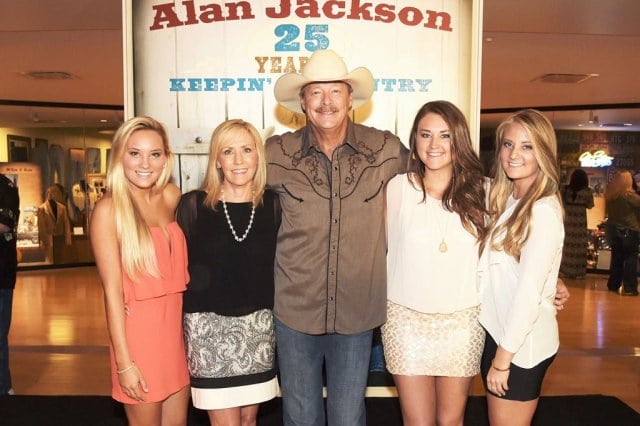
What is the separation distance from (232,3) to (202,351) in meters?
1.94

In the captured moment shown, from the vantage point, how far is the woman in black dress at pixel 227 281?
8.16ft

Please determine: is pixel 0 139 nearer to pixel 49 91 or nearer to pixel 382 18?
pixel 49 91

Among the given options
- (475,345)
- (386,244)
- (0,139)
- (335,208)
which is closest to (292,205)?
(335,208)

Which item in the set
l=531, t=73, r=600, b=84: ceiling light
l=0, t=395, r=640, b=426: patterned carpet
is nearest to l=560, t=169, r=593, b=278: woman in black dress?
l=531, t=73, r=600, b=84: ceiling light

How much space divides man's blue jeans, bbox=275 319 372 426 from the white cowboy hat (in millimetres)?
1050

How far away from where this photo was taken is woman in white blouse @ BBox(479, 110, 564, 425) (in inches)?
91.0

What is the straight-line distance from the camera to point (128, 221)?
2367 mm

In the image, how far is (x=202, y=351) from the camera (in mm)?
2484

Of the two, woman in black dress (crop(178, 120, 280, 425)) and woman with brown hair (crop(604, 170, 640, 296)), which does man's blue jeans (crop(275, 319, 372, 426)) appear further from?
woman with brown hair (crop(604, 170, 640, 296))

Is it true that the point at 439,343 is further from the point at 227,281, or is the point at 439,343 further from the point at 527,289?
the point at 227,281

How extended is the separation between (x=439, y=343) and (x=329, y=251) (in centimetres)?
57

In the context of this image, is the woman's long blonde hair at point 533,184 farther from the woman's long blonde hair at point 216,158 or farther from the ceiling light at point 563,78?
the ceiling light at point 563,78

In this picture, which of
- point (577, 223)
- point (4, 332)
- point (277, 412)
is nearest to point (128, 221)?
point (277, 412)

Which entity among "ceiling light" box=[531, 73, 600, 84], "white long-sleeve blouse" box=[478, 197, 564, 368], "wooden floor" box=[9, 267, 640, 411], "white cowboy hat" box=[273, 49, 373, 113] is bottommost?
"wooden floor" box=[9, 267, 640, 411]
